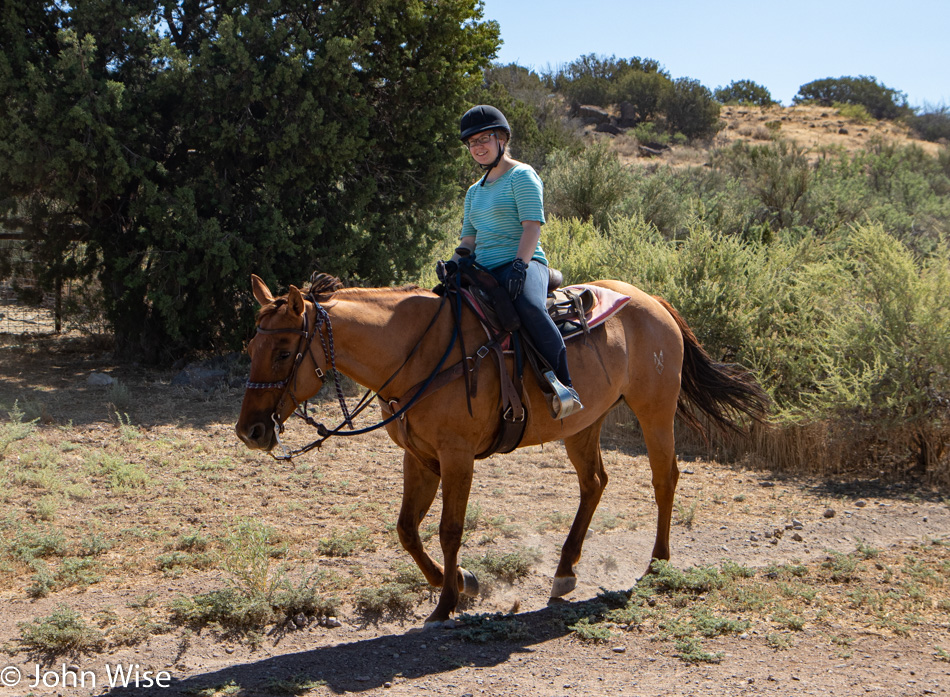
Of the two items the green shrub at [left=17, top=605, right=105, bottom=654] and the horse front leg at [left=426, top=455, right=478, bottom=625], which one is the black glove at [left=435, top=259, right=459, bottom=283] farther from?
the green shrub at [left=17, top=605, right=105, bottom=654]

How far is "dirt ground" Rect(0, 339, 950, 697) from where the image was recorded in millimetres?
4066

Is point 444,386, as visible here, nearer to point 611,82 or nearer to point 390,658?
point 390,658

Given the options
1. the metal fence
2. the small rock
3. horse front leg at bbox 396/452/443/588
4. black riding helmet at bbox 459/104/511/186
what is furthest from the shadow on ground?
the metal fence

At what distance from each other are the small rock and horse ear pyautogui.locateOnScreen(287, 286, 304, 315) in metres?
7.62

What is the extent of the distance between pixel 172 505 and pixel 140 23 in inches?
293

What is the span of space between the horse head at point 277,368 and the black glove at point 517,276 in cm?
115

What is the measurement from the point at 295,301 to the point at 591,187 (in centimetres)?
1530

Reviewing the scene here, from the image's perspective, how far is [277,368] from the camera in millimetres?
3984

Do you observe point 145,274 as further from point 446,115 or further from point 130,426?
point 446,115

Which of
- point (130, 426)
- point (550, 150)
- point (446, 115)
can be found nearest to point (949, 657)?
point (130, 426)

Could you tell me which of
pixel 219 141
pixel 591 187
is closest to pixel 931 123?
pixel 591 187

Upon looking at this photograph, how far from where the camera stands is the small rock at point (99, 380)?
10.5 meters

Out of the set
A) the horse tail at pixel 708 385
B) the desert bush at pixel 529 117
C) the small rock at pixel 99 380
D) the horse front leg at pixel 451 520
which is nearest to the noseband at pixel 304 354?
the horse front leg at pixel 451 520

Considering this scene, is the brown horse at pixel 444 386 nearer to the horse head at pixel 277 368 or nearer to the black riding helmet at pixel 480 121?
the horse head at pixel 277 368
